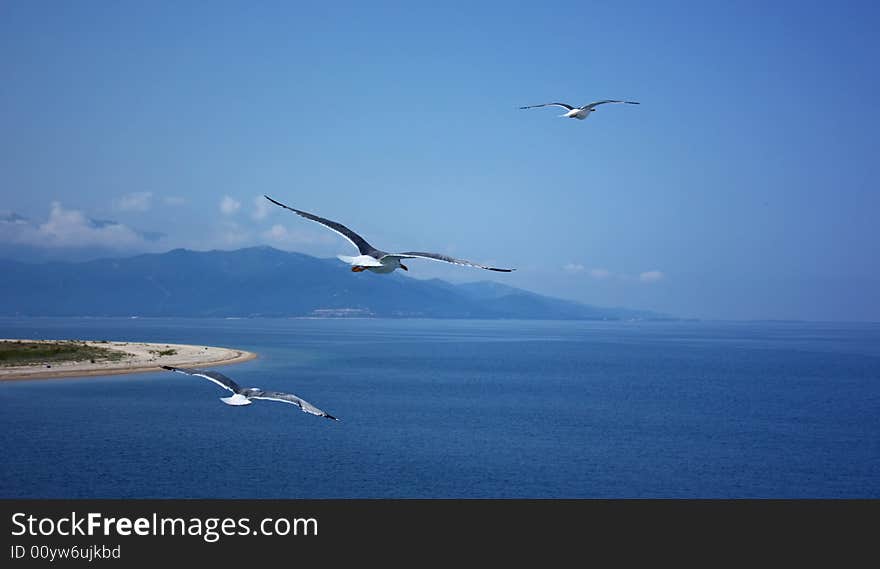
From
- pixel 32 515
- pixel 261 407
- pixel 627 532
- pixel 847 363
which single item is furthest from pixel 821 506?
pixel 847 363

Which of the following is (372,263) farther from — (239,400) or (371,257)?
(239,400)

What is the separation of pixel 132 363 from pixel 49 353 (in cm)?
1061

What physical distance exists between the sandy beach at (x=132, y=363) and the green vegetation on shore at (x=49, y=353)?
1833mm

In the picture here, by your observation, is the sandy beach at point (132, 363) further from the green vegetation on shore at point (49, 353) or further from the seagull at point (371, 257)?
the seagull at point (371, 257)

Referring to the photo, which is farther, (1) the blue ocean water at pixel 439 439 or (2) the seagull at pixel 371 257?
(1) the blue ocean water at pixel 439 439

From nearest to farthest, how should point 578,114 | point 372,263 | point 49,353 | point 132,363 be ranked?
1. point 372,263
2. point 578,114
3. point 49,353
4. point 132,363

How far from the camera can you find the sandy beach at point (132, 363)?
100m

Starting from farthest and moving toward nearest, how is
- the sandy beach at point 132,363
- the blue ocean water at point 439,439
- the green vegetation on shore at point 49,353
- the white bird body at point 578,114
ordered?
the green vegetation on shore at point 49,353
the sandy beach at point 132,363
the blue ocean water at point 439,439
the white bird body at point 578,114

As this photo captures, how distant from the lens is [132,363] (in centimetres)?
11588

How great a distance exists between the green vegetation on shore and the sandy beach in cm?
183

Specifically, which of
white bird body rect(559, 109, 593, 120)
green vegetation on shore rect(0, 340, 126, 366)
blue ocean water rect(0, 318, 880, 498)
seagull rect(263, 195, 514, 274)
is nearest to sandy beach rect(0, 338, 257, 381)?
green vegetation on shore rect(0, 340, 126, 366)

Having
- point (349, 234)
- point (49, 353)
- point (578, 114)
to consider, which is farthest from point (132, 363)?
point (349, 234)

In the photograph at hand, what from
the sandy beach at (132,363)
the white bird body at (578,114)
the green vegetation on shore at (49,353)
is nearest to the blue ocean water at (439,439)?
the sandy beach at (132,363)

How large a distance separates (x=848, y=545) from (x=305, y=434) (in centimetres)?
4314
